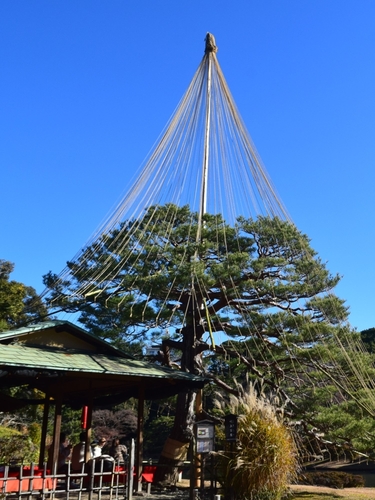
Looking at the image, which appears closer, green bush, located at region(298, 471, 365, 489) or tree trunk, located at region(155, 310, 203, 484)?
tree trunk, located at region(155, 310, 203, 484)

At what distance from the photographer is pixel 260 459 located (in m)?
9.55

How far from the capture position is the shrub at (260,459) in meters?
9.51

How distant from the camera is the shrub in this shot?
951 cm

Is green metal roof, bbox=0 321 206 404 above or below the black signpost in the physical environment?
above

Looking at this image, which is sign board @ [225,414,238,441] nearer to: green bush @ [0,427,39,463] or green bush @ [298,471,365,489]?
green bush @ [298,471,365,489]

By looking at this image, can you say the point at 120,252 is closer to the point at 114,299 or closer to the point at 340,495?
the point at 114,299

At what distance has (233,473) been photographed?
972 centimetres

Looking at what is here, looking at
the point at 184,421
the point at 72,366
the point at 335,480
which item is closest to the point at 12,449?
the point at 184,421

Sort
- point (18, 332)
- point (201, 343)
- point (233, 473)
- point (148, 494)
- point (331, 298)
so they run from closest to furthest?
point (233, 473)
point (18, 332)
point (148, 494)
point (331, 298)
point (201, 343)

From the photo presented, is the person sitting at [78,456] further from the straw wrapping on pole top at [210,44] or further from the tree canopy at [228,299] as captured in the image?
the straw wrapping on pole top at [210,44]

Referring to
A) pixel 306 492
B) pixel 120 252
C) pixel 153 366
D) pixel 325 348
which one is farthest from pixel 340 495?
pixel 120 252

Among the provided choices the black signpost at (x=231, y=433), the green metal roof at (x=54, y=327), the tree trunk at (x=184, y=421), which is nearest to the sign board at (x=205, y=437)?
the black signpost at (x=231, y=433)

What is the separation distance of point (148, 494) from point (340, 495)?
421 centimetres

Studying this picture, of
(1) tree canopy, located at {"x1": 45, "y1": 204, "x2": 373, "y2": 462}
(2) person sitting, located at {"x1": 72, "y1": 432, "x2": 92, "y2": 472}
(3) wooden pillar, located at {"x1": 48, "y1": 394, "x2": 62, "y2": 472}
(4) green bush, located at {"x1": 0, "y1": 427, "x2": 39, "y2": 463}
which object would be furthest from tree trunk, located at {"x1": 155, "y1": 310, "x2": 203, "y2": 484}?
(3) wooden pillar, located at {"x1": 48, "y1": 394, "x2": 62, "y2": 472}
